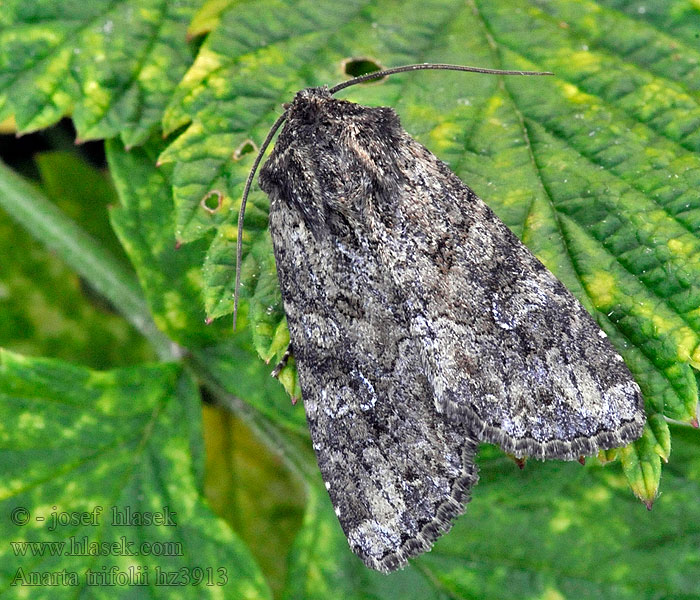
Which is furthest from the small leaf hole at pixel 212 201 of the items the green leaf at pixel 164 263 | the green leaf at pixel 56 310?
the green leaf at pixel 56 310

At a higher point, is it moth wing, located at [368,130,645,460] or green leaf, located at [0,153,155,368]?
moth wing, located at [368,130,645,460]

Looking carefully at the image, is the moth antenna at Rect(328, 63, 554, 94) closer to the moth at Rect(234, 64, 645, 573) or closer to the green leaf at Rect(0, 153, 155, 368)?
the moth at Rect(234, 64, 645, 573)

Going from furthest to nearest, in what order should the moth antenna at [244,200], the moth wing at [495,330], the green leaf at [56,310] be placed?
the green leaf at [56,310] < the moth antenna at [244,200] < the moth wing at [495,330]

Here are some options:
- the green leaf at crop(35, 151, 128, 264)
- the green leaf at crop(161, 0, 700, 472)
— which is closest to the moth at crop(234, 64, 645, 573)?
the green leaf at crop(161, 0, 700, 472)

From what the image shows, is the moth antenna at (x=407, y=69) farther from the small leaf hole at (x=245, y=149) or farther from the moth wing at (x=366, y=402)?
the moth wing at (x=366, y=402)

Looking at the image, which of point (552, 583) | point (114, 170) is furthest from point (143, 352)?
point (552, 583)

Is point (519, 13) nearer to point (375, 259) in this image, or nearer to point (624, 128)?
point (624, 128)
